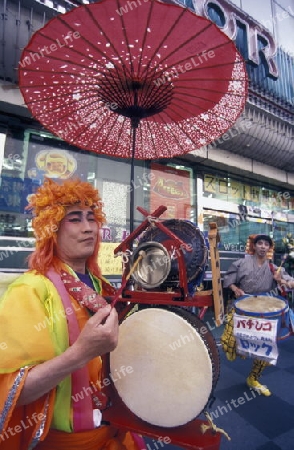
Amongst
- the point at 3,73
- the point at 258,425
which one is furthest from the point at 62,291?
the point at 3,73

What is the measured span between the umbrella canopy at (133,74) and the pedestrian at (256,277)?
8.72 ft

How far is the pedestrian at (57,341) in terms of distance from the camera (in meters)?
1.08

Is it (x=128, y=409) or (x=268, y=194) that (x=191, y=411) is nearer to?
(x=128, y=409)

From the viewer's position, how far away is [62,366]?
1077mm

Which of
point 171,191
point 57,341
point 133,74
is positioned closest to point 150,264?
point 57,341

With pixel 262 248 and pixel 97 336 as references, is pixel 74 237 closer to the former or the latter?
pixel 97 336

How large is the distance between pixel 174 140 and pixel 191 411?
205cm

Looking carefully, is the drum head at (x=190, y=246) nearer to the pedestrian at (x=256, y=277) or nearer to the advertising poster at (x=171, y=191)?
the pedestrian at (x=256, y=277)

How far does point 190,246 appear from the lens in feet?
5.20

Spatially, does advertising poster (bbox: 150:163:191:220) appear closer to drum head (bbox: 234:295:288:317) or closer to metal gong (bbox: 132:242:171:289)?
drum head (bbox: 234:295:288:317)

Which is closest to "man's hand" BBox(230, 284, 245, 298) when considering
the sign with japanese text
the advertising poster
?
the sign with japanese text

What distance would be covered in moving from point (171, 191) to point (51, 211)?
17.1 ft

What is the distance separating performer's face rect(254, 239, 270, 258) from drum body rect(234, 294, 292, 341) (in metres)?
0.99

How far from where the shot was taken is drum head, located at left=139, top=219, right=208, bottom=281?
1533 mm
